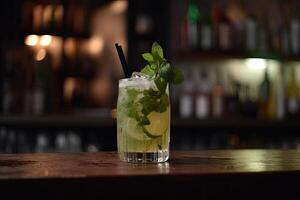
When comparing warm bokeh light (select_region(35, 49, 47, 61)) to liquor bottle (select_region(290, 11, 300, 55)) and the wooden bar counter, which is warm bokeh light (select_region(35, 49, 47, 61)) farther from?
the wooden bar counter

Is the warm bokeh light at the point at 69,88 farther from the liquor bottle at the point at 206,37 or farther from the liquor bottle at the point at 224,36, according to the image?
the liquor bottle at the point at 224,36

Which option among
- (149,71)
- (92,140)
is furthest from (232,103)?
(149,71)

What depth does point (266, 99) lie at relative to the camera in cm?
313

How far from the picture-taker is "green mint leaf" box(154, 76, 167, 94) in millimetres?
1039

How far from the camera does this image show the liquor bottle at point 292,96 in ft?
10.2

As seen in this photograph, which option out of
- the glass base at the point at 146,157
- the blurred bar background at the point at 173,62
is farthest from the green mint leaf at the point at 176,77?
the blurred bar background at the point at 173,62

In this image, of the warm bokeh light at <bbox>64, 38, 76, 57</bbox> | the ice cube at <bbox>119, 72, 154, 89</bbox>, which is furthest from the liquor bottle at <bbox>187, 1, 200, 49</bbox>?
the ice cube at <bbox>119, 72, 154, 89</bbox>

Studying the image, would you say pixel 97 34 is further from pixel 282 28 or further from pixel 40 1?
pixel 282 28

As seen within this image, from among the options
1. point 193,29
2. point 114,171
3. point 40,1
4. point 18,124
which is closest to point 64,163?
point 114,171

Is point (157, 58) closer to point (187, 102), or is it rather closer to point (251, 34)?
point (187, 102)

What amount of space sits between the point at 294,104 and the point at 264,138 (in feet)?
0.94

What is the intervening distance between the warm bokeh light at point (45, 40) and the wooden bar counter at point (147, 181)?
88.0 inches

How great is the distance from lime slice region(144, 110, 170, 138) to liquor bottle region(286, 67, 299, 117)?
7.20ft

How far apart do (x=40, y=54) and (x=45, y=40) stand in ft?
0.33
